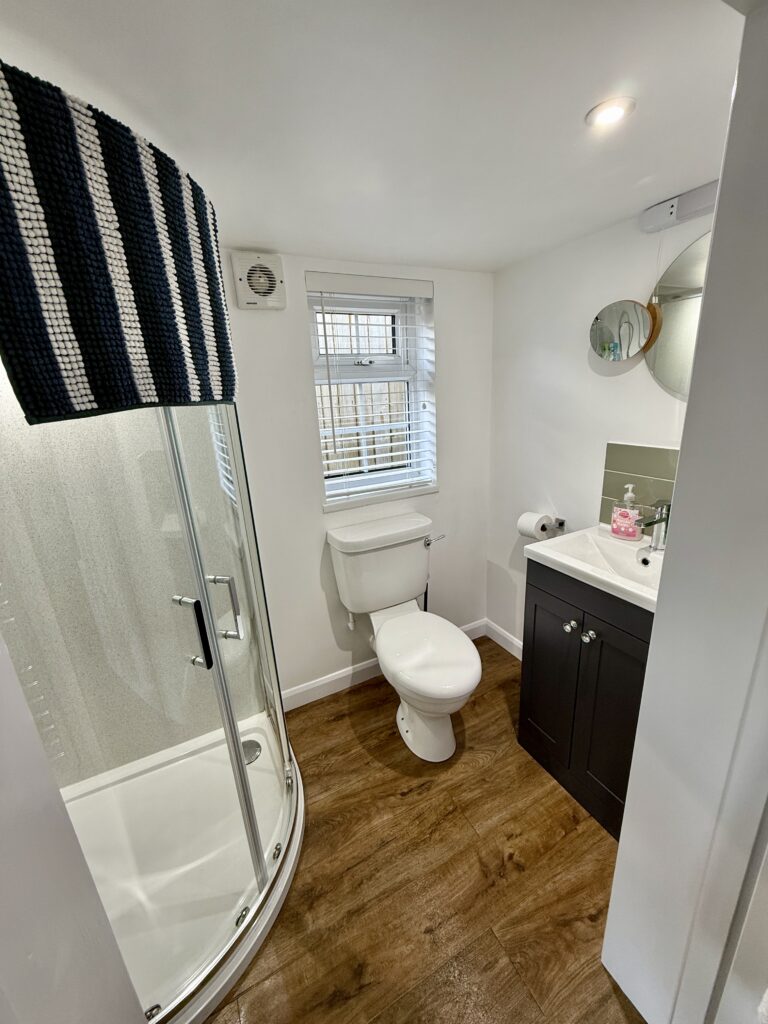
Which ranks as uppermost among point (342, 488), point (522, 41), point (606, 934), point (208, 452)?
point (522, 41)

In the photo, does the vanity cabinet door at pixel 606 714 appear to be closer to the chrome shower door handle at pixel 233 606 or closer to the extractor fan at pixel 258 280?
the chrome shower door handle at pixel 233 606

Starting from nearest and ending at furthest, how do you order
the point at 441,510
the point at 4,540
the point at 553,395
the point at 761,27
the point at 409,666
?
the point at 761,27 < the point at 4,540 < the point at 409,666 < the point at 553,395 < the point at 441,510

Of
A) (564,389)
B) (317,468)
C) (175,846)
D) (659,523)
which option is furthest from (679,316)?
(175,846)

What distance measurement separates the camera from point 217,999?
1.04 metres

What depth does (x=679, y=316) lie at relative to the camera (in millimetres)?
1362

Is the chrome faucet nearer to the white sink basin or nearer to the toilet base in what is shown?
the white sink basin

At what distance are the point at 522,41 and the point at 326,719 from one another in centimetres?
226

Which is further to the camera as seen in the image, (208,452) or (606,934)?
A: (208,452)

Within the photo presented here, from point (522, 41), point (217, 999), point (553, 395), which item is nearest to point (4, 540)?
point (217, 999)

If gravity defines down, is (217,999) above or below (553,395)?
below

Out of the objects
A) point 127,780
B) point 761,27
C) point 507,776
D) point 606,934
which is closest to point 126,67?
point 761,27

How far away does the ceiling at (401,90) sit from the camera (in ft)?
2.04

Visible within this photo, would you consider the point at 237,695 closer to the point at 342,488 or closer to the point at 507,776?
the point at 342,488

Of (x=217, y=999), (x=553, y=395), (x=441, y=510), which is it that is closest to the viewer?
(x=217, y=999)
